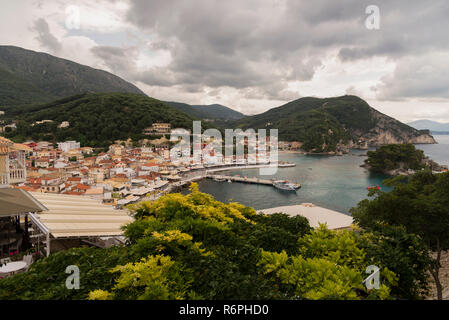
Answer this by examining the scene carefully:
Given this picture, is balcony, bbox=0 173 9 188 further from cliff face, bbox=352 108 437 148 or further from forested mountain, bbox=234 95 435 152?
cliff face, bbox=352 108 437 148

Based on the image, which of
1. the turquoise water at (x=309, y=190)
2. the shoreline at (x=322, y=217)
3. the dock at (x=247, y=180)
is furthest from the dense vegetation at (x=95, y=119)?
the shoreline at (x=322, y=217)

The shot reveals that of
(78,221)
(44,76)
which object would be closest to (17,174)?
(78,221)

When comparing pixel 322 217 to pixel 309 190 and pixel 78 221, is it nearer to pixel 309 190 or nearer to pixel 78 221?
pixel 78 221

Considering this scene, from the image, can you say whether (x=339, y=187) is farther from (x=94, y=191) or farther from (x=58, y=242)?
(x=58, y=242)

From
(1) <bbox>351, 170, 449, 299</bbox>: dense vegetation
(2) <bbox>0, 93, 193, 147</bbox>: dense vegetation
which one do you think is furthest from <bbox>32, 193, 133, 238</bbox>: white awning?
(2) <bbox>0, 93, 193, 147</bbox>: dense vegetation

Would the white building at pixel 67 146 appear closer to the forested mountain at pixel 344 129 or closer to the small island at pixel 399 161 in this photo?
the small island at pixel 399 161
